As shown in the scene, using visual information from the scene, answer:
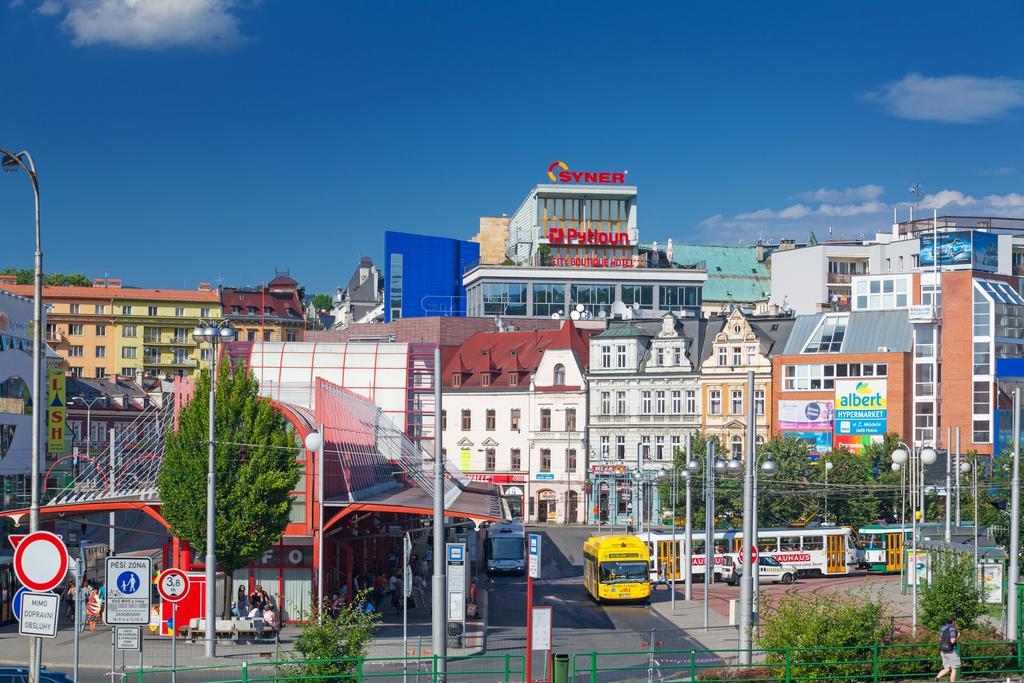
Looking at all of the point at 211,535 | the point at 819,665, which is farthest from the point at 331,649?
the point at 211,535

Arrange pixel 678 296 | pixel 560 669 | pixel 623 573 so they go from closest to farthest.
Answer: pixel 560 669
pixel 623 573
pixel 678 296

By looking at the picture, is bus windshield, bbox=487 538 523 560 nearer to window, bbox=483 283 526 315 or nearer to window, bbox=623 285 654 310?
window, bbox=483 283 526 315

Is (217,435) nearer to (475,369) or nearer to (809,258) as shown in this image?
(475,369)

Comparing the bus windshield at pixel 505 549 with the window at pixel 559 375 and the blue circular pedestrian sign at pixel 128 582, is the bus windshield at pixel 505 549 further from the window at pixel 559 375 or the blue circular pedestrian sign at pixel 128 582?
the blue circular pedestrian sign at pixel 128 582

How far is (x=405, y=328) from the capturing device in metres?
113

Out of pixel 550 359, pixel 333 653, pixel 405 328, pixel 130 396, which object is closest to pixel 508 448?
pixel 550 359

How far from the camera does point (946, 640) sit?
99.0 ft

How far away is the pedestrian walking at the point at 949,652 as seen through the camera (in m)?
29.8

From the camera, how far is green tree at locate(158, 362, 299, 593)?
40.7m

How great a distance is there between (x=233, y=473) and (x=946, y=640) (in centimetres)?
Result: 2054

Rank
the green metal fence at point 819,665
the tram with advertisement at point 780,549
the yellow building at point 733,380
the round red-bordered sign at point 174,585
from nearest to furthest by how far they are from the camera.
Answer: the green metal fence at point 819,665 < the round red-bordered sign at point 174,585 < the tram with advertisement at point 780,549 < the yellow building at point 733,380

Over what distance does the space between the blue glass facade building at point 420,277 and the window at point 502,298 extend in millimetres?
12756

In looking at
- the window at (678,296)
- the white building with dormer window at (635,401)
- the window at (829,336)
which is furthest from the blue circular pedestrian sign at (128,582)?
the window at (678,296)

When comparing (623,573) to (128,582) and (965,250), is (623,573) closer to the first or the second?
(128,582)
